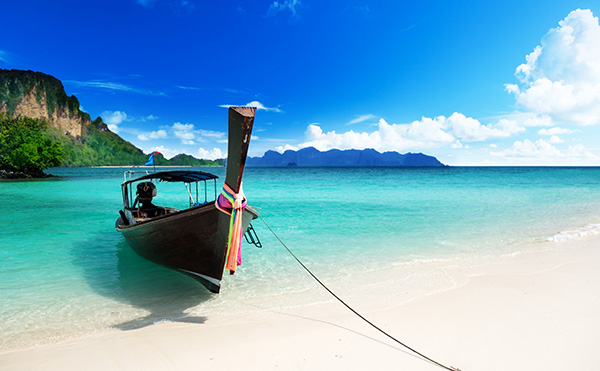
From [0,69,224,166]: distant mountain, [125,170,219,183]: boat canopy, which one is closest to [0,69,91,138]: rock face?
[0,69,224,166]: distant mountain

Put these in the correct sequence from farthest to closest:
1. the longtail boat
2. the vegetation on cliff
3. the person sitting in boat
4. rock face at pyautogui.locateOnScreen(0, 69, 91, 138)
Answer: rock face at pyautogui.locateOnScreen(0, 69, 91, 138)
the vegetation on cliff
the person sitting in boat
the longtail boat

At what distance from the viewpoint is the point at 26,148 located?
4178cm

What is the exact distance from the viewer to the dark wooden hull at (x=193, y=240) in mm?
5074

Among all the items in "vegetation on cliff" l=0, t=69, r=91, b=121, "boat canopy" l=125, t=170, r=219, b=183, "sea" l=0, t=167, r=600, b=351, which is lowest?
"sea" l=0, t=167, r=600, b=351

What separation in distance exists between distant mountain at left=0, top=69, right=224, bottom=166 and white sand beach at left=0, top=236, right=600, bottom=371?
13799 cm

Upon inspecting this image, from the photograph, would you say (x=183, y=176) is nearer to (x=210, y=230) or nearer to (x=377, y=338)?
(x=210, y=230)

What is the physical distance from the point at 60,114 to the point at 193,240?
184m

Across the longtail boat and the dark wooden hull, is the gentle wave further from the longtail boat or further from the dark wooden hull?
the dark wooden hull

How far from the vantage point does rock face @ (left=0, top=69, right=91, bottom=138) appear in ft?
429

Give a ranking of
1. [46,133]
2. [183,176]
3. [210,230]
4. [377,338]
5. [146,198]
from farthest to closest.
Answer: [46,133]
[146,198]
[183,176]
[210,230]
[377,338]

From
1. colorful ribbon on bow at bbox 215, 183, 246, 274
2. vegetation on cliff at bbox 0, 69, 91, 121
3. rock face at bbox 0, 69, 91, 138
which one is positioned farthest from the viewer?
rock face at bbox 0, 69, 91, 138

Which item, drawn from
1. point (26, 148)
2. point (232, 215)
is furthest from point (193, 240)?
point (26, 148)

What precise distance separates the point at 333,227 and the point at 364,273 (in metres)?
5.65

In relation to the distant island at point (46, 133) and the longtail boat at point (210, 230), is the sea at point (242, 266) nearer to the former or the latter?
the longtail boat at point (210, 230)
